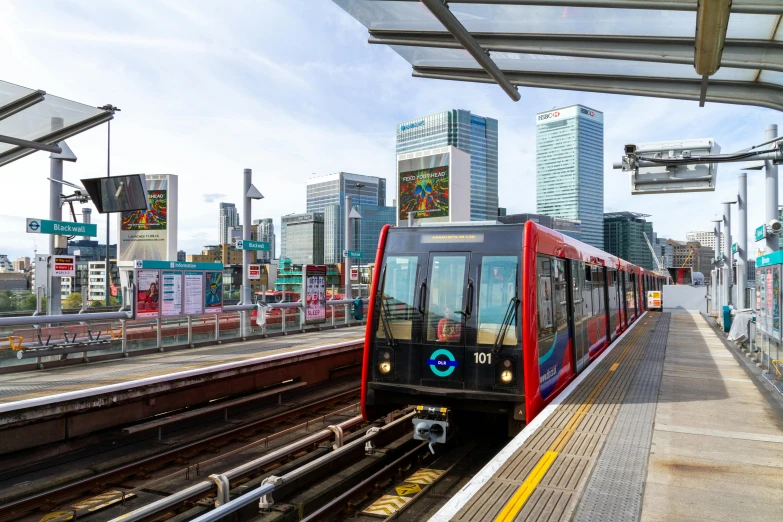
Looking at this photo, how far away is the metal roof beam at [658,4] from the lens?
14.6ft

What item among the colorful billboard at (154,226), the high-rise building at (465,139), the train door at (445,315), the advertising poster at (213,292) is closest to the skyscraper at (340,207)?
the high-rise building at (465,139)

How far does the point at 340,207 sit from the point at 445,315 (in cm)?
10492

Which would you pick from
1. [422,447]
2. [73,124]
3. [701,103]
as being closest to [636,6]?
[701,103]

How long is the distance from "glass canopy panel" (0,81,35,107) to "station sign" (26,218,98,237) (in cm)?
394

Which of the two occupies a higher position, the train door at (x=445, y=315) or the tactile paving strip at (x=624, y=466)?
the train door at (x=445, y=315)

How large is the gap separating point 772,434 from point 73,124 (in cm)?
1095

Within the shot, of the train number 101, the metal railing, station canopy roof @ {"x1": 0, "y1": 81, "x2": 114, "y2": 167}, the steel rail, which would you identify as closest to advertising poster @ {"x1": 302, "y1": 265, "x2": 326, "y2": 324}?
the metal railing

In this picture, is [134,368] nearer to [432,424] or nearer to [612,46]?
[432,424]

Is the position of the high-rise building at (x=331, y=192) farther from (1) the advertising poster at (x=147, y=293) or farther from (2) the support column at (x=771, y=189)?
(1) the advertising poster at (x=147, y=293)

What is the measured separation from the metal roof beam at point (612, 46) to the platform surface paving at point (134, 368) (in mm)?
7210

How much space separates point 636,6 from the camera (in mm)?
4984

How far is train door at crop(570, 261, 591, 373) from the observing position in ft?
33.0

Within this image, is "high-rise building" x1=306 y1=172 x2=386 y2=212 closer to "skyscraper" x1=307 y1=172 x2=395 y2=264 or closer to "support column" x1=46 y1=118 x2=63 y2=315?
"skyscraper" x1=307 y1=172 x2=395 y2=264

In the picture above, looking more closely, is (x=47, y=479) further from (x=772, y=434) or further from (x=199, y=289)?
(x=772, y=434)
